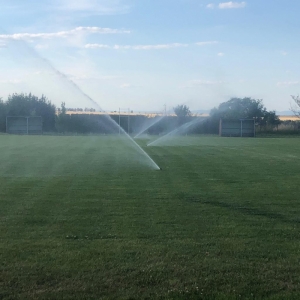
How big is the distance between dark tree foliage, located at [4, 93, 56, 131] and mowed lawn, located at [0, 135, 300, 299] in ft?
195

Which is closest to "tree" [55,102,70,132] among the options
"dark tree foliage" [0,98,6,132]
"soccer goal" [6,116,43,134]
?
"soccer goal" [6,116,43,134]

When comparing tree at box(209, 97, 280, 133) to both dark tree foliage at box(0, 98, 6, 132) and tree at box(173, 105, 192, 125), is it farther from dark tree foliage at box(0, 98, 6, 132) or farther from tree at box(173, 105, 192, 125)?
dark tree foliage at box(0, 98, 6, 132)

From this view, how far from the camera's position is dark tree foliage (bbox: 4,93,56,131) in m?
72.4

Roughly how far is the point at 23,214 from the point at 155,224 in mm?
2745

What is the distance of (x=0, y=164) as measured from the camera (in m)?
19.4

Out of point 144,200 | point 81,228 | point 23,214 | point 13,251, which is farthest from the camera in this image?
point 144,200

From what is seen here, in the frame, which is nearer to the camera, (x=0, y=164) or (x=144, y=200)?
(x=144, y=200)

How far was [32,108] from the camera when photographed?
7369cm

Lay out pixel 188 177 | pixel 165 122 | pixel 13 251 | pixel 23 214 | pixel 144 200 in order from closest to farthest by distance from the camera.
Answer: pixel 13 251
pixel 23 214
pixel 144 200
pixel 188 177
pixel 165 122

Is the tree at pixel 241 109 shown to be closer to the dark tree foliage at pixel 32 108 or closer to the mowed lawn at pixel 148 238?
the dark tree foliage at pixel 32 108

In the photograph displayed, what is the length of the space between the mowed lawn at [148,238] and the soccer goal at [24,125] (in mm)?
55609

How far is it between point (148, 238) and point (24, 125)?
6495 centimetres

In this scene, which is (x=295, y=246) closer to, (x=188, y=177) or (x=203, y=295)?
(x=203, y=295)

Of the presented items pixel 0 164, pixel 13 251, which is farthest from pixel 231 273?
pixel 0 164
